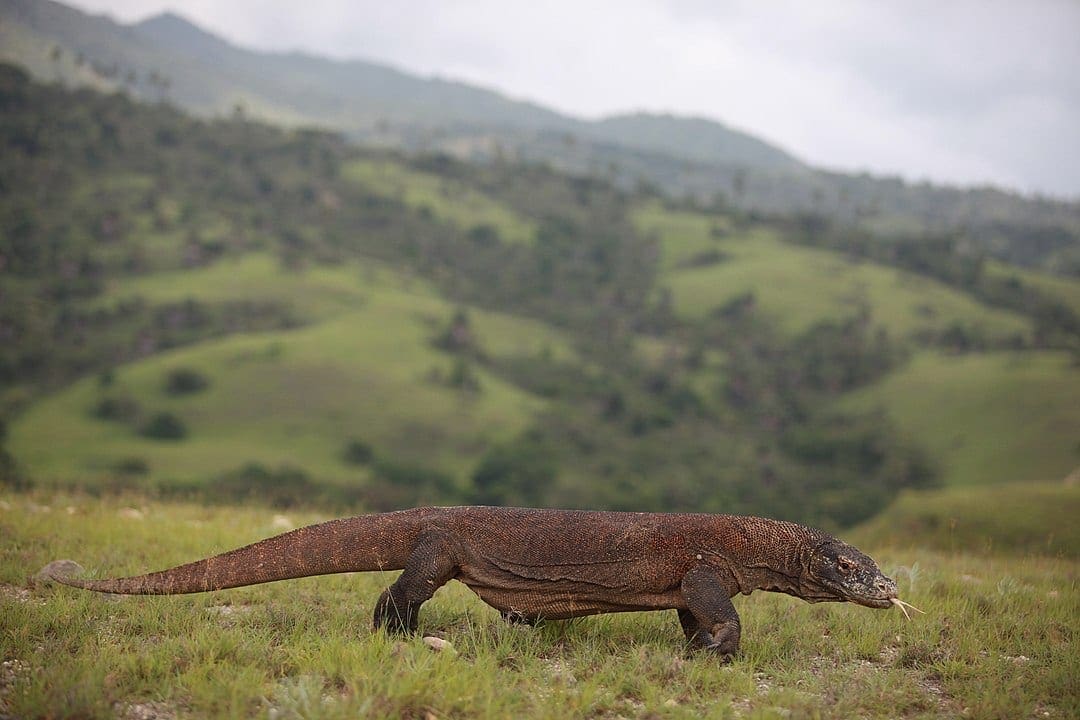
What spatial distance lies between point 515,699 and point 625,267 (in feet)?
395

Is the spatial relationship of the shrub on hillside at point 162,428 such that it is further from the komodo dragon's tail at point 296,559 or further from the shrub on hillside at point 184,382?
the komodo dragon's tail at point 296,559

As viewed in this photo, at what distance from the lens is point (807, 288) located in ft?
352

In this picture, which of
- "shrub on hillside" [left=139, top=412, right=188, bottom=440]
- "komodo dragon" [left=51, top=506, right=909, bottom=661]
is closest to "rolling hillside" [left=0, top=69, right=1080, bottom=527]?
"shrub on hillside" [left=139, top=412, right=188, bottom=440]

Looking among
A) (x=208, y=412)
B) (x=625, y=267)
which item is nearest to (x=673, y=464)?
(x=208, y=412)

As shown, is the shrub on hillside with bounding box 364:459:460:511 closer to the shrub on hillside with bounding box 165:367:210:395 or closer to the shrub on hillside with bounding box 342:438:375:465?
the shrub on hillside with bounding box 342:438:375:465

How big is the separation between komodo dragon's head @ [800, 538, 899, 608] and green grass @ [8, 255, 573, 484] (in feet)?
172

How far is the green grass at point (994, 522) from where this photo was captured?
49.2 ft

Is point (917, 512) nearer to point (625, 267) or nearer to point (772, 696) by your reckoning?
point (772, 696)

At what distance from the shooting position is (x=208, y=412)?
2758 inches

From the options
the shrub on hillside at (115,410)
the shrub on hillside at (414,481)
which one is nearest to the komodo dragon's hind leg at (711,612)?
the shrub on hillside at (414,481)

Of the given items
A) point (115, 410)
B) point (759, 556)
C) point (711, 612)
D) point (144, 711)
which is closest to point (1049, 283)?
point (115, 410)

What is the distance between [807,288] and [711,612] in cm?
10550

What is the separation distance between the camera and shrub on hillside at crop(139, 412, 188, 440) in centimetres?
6569

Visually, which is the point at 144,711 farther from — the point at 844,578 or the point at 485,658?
the point at 844,578
